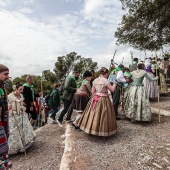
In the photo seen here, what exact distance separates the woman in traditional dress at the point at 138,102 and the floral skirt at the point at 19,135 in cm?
307

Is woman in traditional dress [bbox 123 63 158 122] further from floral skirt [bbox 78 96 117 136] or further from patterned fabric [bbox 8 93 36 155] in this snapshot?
patterned fabric [bbox 8 93 36 155]

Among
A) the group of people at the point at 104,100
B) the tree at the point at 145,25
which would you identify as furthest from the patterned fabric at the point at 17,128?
the tree at the point at 145,25

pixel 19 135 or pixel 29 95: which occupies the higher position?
pixel 29 95

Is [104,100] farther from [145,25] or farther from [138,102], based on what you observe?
[145,25]

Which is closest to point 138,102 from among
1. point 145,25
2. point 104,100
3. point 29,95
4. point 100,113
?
point 104,100

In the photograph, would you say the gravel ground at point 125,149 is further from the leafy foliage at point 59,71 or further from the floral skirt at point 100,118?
the leafy foliage at point 59,71

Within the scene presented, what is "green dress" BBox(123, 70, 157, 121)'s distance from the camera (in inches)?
213

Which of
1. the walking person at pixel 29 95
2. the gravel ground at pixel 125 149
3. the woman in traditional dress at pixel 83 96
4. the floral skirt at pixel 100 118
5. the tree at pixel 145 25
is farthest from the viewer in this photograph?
the tree at pixel 145 25

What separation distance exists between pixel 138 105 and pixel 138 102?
9 centimetres

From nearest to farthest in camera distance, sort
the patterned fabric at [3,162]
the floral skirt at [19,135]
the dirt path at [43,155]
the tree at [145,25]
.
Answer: the patterned fabric at [3,162], the dirt path at [43,155], the floral skirt at [19,135], the tree at [145,25]

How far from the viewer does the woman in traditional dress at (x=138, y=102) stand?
5.40 m

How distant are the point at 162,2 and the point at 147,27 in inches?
82.1

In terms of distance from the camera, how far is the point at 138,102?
543 cm

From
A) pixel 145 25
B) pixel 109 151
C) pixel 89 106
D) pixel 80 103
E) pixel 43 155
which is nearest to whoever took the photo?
pixel 109 151
